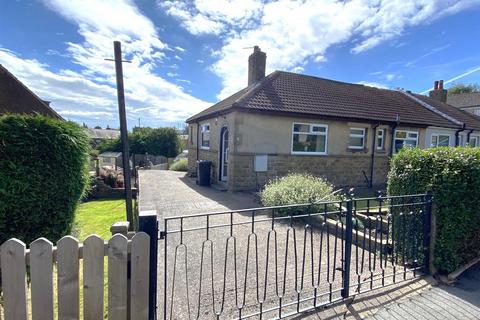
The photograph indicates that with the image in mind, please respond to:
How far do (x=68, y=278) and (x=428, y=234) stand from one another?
180 inches

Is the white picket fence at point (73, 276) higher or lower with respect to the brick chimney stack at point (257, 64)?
lower

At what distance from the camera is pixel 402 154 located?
446 cm

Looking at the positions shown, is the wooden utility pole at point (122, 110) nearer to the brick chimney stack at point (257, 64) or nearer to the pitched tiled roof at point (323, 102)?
the pitched tiled roof at point (323, 102)

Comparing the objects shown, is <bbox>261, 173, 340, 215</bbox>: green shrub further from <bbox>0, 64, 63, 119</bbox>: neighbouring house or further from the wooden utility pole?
<bbox>0, 64, 63, 119</bbox>: neighbouring house

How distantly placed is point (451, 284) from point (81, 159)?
5.81 meters

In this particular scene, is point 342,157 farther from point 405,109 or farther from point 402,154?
point 402,154

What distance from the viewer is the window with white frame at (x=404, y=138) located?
1402 centimetres

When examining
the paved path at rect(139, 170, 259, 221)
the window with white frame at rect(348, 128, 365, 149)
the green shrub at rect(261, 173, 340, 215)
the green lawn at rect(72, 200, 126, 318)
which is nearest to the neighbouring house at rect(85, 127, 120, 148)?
the green lawn at rect(72, 200, 126, 318)

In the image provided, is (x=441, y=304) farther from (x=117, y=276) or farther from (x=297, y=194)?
(x=297, y=194)

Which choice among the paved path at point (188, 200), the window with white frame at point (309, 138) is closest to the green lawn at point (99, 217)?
the paved path at point (188, 200)

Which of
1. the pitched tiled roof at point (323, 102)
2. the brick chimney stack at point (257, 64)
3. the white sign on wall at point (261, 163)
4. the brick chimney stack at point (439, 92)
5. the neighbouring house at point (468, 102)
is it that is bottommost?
the white sign on wall at point (261, 163)

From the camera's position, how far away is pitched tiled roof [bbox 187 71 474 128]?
36.3ft

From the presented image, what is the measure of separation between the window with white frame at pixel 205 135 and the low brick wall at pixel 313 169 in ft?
13.6

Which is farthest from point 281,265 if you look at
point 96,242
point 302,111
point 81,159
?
point 302,111
